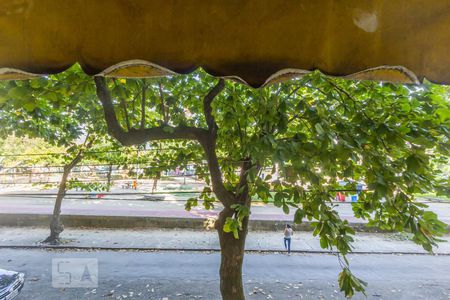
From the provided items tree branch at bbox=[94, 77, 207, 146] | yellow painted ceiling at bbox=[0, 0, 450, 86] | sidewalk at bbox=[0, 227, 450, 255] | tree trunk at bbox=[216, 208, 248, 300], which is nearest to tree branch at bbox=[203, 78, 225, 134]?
tree branch at bbox=[94, 77, 207, 146]

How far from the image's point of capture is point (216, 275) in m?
8.17

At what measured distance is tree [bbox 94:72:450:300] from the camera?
2.45 metres

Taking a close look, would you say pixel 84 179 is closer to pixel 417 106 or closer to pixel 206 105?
pixel 206 105

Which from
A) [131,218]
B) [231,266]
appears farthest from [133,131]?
[131,218]

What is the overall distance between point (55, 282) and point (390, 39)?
947cm

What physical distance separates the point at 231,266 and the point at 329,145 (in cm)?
284

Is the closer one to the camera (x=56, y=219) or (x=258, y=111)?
(x=258, y=111)

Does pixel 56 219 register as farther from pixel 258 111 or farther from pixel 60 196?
pixel 258 111

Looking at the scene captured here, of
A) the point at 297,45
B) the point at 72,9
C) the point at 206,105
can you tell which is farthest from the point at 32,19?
the point at 206,105

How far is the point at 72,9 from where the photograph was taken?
1.02m

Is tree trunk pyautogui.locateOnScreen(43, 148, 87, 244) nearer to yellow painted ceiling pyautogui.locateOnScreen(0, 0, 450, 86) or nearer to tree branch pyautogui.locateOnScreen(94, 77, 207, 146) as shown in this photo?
tree branch pyautogui.locateOnScreen(94, 77, 207, 146)

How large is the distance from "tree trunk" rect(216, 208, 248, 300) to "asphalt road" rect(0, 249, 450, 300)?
3105 millimetres

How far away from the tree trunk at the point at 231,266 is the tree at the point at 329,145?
0.02 meters

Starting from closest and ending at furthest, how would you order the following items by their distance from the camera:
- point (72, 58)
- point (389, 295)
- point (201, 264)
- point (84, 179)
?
point (72, 58) → point (389, 295) → point (201, 264) → point (84, 179)
